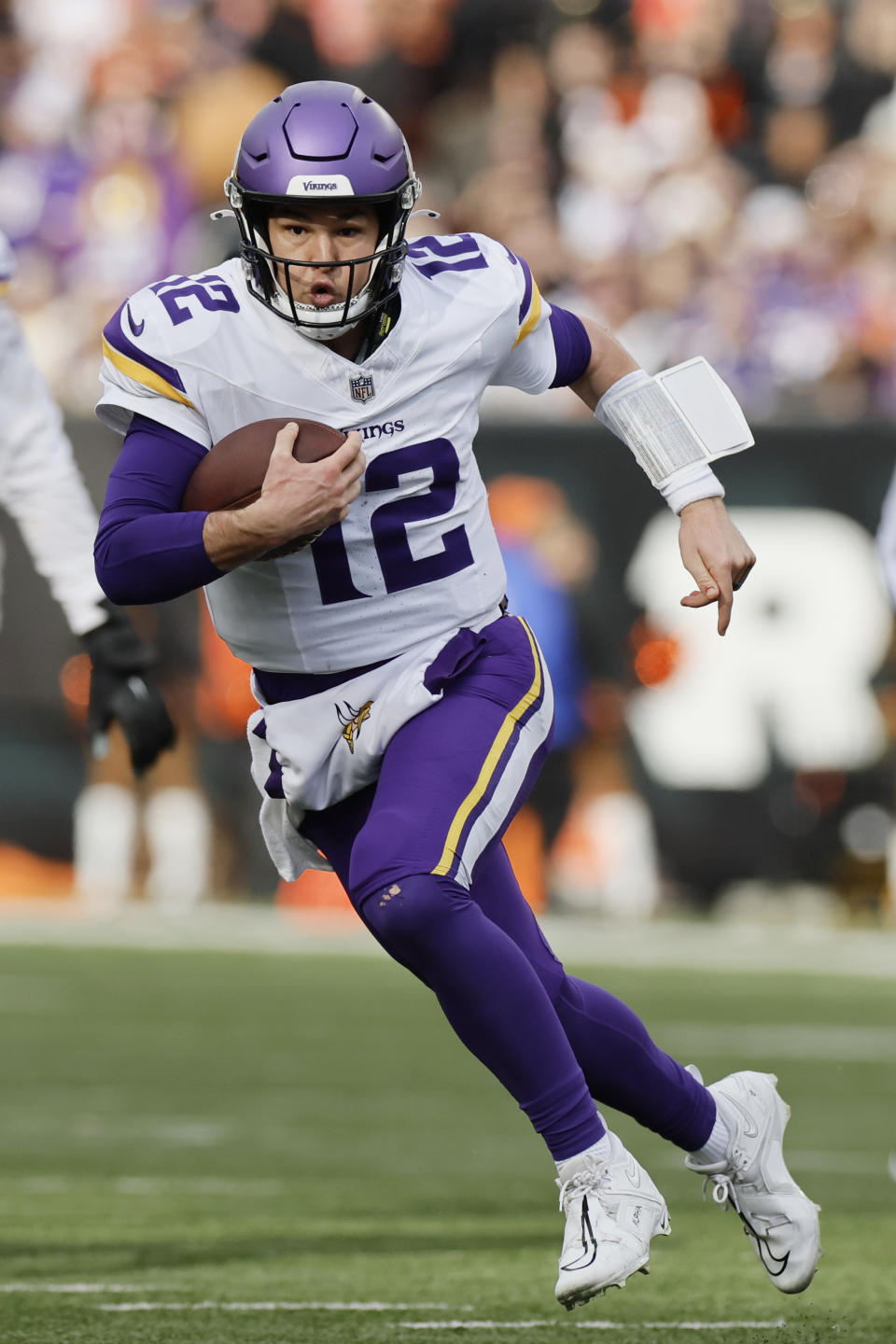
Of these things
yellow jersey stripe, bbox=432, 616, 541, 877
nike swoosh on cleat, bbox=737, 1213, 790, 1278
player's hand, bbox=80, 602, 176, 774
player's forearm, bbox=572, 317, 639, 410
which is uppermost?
player's forearm, bbox=572, 317, 639, 410

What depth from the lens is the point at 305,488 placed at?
3.32m

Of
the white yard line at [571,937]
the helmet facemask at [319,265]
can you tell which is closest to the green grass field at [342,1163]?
the white yard line at [571,937]

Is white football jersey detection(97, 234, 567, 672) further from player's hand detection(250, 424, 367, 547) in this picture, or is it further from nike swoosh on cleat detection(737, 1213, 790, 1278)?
nike swoosh on cleat detection(737, 1213, 790, 1278)

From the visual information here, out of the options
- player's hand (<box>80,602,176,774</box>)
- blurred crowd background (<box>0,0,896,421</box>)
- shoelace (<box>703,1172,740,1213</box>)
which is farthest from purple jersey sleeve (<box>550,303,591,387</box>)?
blurred crowd background (<box>0,0,896,421</box>)

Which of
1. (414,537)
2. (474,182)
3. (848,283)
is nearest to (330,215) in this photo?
(414,537)

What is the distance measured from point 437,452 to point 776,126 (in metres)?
8.36

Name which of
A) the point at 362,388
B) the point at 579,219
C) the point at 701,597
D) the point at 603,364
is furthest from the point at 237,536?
the point at 579,219

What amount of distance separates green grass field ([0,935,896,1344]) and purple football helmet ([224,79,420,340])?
1670mm

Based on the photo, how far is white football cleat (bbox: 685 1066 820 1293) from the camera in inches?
148

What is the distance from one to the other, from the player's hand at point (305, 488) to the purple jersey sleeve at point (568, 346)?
0.70 meters

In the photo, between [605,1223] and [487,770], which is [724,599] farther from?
[605,1223]

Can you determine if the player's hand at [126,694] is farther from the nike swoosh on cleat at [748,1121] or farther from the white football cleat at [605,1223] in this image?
the white football cleat at [605,1223]

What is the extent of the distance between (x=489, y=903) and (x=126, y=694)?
1.24 metres

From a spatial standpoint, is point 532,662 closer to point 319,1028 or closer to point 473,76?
point 319,1028
